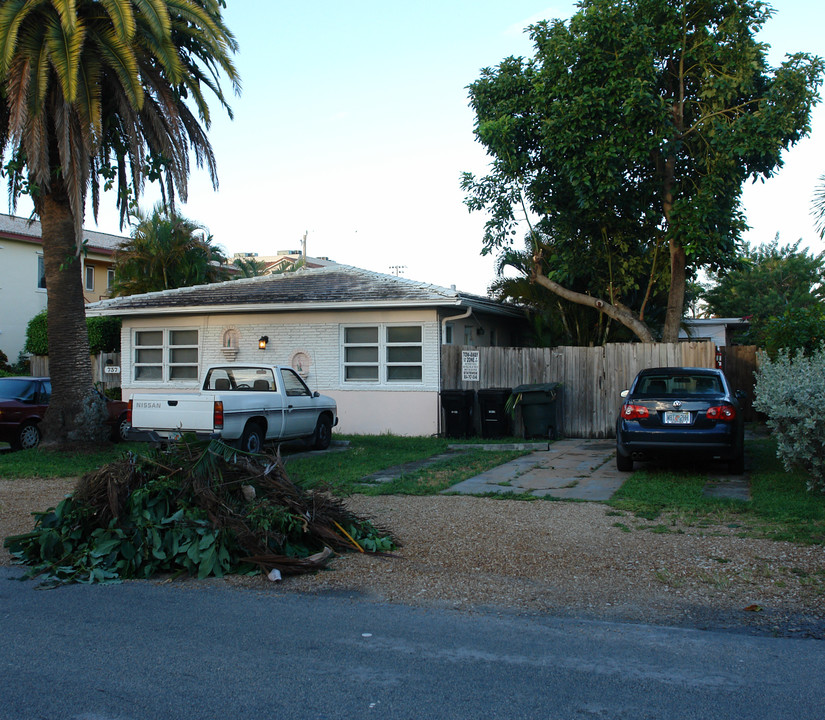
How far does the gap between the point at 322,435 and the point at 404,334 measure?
3652 millimetres

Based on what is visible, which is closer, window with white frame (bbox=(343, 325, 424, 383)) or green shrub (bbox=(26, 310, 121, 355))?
window with white frame (bbox=(343, 325, 424, 383))

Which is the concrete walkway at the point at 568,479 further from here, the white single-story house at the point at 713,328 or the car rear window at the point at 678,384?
the white single-story house at the point at 713,328

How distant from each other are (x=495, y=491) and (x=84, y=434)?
8.22 meters

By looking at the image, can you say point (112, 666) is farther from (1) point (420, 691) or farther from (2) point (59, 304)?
→ (2) point (59, 304)

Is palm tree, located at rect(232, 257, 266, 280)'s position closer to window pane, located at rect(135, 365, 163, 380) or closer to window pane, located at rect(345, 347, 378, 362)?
window pane, located at rect(135, 365, 163, 380)

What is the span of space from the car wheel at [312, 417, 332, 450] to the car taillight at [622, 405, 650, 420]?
6370 mm

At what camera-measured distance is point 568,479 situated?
11.4 meters

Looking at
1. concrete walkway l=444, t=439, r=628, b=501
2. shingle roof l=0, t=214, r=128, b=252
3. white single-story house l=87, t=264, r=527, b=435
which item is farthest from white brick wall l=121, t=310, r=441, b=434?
shingle roof l=0, t=214, r=128, b=252

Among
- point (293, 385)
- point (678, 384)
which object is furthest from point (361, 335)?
point (678, 384)

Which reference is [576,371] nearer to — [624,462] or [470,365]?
[470,365]

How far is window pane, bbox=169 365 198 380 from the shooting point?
20.3 meters

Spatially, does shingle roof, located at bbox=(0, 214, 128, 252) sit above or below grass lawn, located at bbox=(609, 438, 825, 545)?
above

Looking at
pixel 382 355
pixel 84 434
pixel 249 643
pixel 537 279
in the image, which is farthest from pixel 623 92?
pixel 249 643

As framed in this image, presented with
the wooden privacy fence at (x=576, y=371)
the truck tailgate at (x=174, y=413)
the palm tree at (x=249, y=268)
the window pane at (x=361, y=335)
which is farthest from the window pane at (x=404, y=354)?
the palm tree at (x=249, y=268)
